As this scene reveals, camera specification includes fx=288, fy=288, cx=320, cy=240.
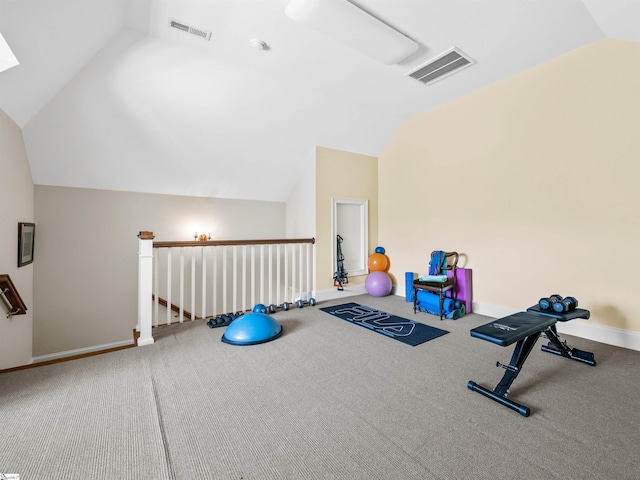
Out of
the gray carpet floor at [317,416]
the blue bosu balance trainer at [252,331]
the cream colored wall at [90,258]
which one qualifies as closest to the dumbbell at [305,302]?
the blue bosu balance trainer at [252,331]

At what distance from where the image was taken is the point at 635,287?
3.03m

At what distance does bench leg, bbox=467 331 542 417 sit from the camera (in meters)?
2.02

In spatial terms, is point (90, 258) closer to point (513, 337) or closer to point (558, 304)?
point (513, 337)

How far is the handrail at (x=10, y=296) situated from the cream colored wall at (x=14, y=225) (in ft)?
0.22

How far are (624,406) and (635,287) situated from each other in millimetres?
1635

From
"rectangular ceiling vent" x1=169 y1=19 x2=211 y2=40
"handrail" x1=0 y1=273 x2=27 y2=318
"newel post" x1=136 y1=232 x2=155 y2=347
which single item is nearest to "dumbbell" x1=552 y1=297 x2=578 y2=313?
"newel post" x1=136 y1=232 x2=155 y2=347

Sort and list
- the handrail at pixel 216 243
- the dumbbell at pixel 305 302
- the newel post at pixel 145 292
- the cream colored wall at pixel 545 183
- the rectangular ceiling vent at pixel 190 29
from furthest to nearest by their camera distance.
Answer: the dumbbell at pixel 305 302 < the handrail at pixel 216 243 < the newel post at pixel 145 292 < the cream colored wall at pixel 545 183 < the rectangular ceiling vent at pixel 190 29

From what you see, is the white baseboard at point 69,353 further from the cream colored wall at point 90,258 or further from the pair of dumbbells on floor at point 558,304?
the pair of dumbbells on floor at point 558,304

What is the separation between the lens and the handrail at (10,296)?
285cm

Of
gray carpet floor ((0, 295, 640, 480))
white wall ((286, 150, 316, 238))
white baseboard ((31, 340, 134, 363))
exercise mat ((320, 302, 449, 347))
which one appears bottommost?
white baseboard ((31, 340, 134, 363))

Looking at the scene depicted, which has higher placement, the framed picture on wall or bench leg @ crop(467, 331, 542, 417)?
the framed picture on wall

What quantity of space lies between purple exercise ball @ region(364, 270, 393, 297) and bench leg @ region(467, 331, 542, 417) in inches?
122

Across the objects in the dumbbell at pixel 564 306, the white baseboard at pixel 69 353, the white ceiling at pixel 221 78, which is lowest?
the white baseboard at pixel 69 353

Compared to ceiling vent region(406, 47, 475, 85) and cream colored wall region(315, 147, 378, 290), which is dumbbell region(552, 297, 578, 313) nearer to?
ceiling vent region(406, 47, 475, 85)
